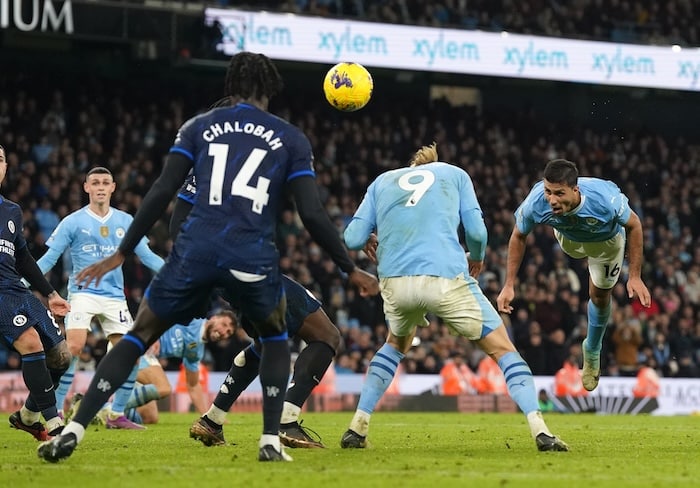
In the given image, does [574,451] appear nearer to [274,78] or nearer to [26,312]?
[274,78]

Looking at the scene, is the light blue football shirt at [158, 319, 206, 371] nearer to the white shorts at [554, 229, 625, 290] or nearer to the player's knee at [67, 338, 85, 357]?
the player's knee at [67, 338, 85, 357]

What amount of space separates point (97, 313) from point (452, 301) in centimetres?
568

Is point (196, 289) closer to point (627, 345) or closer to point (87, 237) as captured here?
point (87, 237)

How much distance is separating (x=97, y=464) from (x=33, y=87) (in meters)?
19.3

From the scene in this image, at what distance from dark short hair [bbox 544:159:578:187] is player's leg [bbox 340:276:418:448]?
1.54 m

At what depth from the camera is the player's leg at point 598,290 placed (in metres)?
11.3

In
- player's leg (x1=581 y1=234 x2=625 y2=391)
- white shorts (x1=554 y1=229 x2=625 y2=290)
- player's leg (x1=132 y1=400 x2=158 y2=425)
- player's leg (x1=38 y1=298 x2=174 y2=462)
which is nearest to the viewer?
player's leg (x1=38 y1=298 x2=174 y2=462)

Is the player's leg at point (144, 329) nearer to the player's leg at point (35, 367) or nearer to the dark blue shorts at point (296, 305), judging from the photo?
the dark blue shorts at point (296, 305)

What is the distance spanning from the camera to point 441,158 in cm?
2838

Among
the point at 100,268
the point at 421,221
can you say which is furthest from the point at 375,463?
the point at 100,268

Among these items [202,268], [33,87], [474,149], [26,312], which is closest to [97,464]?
[202,268]

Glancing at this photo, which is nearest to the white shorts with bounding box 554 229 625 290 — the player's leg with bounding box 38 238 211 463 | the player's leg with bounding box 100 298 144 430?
the player's leg with bounding box 100 298 144 430

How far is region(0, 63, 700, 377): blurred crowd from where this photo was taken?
72.6ft

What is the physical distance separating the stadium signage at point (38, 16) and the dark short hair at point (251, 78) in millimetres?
15258
